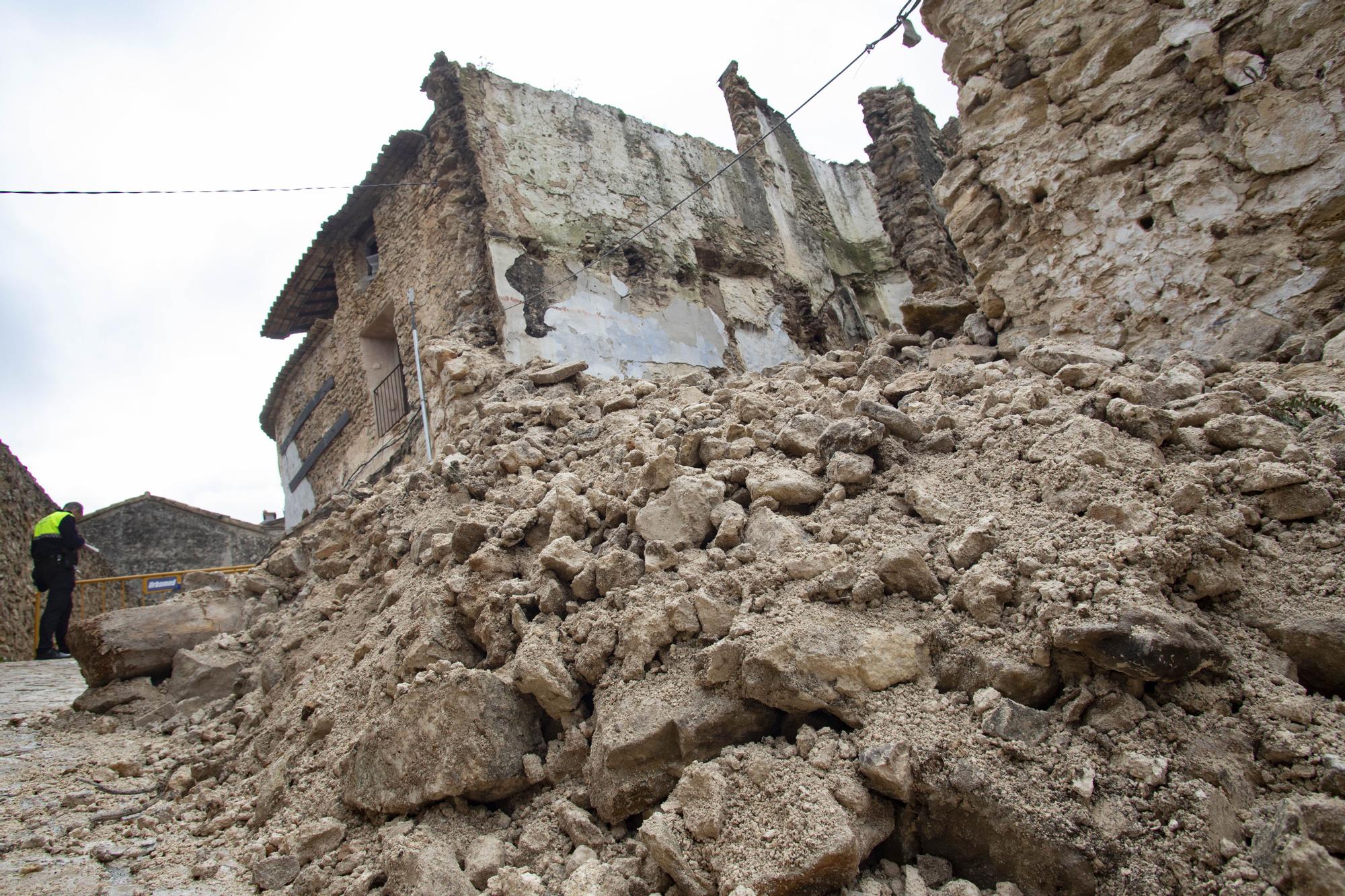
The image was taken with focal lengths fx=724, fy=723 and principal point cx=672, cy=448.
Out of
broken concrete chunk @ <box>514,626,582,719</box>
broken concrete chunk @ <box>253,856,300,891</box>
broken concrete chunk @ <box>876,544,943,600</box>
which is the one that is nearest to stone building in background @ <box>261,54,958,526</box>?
broken concrete chunk @ <box>514,626,582,719</box>

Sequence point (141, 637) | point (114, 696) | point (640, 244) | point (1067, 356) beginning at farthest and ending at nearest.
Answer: point (640, 244) → point (141, 637) → point (114, 696) → point (1067, 356)

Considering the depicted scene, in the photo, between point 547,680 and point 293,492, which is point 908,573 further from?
point 293,492

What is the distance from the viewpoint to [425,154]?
24.5ft

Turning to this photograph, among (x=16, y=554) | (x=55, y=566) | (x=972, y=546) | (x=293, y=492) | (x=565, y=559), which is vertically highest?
(x=293, y=492)

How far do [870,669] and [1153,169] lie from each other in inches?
116

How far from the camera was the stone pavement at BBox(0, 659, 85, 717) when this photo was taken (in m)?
4.14

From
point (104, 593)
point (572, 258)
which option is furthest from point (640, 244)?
point (104, 593)

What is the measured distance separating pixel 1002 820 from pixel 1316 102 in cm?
313

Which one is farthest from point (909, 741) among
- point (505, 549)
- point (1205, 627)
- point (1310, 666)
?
point (505, 549)

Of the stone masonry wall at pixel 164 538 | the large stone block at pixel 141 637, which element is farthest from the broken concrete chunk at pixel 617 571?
the stone masonry wall at pixel 164 538

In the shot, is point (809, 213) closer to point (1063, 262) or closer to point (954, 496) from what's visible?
point (1063, 262)

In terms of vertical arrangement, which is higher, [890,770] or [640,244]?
[640,244]

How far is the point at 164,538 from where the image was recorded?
1516 cm

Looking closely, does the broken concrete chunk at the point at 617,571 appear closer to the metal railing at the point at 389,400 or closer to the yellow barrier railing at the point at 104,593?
the metal railing at the point at 389,400
